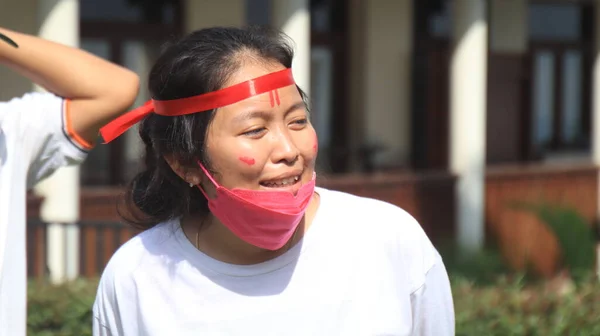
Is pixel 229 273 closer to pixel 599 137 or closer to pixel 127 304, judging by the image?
pixel 127 304

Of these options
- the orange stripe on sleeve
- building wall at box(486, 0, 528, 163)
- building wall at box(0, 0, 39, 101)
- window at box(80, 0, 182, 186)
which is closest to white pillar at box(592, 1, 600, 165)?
building wall at box(486, 0, 528, 163)

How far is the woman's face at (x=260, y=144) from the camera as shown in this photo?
2.00m

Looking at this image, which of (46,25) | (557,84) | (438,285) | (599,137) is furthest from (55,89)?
(557,84)

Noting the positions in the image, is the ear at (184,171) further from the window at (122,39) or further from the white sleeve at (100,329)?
the window at (122,39)

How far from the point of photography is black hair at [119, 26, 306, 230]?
6.77 ft

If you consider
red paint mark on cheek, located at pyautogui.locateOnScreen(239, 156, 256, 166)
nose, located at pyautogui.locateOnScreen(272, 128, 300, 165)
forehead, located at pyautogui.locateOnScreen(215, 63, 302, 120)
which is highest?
forehead, located at pyautogui.locateOnScreen(215, 63, 302, 120)

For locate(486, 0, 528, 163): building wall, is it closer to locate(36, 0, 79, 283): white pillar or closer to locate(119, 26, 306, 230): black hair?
locate(36, 0, 79, 283): white pillar

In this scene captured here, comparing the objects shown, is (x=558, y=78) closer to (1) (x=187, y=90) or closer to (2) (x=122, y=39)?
(2) (x=122, y=39)

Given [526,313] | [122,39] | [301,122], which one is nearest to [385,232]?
[301,122]

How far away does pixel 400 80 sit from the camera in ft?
37.3

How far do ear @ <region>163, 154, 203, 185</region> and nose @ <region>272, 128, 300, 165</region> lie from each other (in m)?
0.22

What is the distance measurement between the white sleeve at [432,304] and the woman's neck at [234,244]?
0.28 metres

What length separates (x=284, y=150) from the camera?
78.4 inches

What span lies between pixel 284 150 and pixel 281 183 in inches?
3.1
